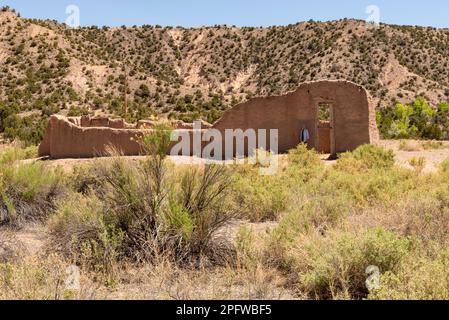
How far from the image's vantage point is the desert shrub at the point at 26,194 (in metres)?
9.35

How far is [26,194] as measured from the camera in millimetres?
9844

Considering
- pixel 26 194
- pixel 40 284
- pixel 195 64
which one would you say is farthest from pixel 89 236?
pixel 195 64

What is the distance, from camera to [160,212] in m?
7.02

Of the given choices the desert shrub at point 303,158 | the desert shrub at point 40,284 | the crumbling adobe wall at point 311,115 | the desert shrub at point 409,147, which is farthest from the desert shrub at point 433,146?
the desert shrub at point 40,284

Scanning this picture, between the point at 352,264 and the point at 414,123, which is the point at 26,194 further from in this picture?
the point at 414,123

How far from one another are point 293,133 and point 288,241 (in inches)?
600

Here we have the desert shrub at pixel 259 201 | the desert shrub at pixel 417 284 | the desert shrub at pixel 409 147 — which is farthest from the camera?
the desert shrub at pixel 409 147

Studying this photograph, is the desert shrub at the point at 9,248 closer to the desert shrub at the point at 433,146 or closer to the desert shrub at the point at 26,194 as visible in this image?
the desert shrub at the point at 26,194

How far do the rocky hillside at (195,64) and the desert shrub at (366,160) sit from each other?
1740cm

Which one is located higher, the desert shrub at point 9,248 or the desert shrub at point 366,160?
the desert shrub at point 366,160

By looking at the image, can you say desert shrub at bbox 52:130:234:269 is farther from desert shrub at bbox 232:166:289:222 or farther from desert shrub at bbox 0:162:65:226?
desert shrub at bbox 0:162:65:226

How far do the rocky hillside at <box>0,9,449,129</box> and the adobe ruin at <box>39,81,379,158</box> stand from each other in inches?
499
